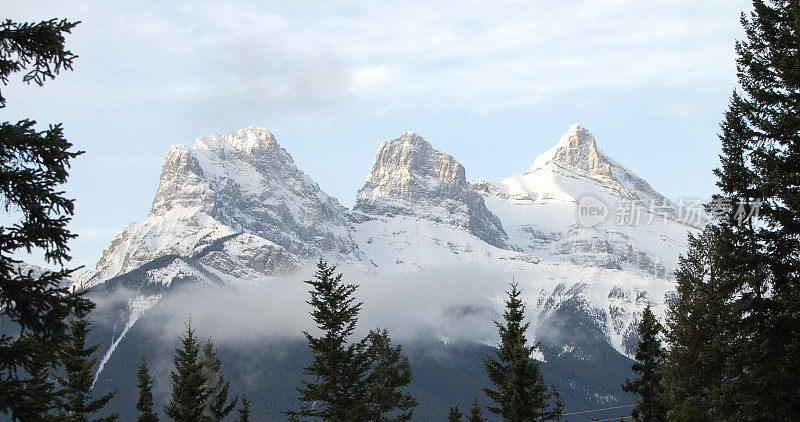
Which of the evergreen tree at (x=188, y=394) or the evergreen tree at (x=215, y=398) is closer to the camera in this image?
the evergreen tree at (x=188, y=394)

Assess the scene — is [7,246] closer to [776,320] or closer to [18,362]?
[18,362]

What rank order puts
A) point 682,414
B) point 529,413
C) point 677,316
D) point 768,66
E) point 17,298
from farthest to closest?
point 529,413, point 677,316, point 682,414, point 768,66, point 17,298

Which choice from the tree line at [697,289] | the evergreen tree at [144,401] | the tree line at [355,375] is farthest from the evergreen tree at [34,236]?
the evergreen tree at [144,401]

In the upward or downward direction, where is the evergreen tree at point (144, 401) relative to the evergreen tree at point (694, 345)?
downward

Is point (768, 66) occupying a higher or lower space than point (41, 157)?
higher

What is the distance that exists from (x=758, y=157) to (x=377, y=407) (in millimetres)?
27723

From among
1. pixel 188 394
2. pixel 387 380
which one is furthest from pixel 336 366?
pixel 188 394

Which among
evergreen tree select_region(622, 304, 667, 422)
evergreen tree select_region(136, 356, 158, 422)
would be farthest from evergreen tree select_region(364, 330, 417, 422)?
evergreen tree select_region(136, 356, 158, 422)

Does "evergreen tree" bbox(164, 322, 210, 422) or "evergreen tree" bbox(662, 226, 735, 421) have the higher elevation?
"evergreen tree" bbox(662, 226, 735, 421)

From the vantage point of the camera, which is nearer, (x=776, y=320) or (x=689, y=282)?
(x=776, y=320)

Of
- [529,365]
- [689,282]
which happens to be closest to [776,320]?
[689,282]

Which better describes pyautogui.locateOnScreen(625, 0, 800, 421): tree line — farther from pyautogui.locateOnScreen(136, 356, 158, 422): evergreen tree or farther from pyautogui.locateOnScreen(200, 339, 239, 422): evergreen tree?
pyautogui.locateOnScreen(136, 356, 158, 422): evergreen tree

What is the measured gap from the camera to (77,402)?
1834 inches

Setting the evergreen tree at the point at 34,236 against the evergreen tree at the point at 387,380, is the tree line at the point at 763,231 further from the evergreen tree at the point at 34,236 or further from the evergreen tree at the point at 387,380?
the evergreen tree at the point at 387,380
